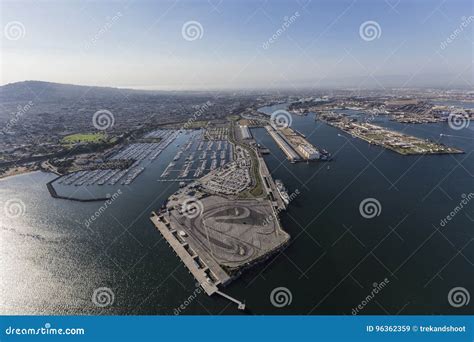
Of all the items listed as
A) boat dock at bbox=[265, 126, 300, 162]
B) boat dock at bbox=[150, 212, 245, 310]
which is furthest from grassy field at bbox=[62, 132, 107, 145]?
boat dock at bbox=[150, 212, 245, 310]

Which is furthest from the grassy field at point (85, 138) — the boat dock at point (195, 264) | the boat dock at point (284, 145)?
the boat dock at point (195, 264)

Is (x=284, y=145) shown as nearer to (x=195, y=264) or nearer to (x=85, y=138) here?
(x=195, y=264)

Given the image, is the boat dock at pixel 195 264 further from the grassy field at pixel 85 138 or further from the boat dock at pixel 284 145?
the grassy field at pixel 85 138

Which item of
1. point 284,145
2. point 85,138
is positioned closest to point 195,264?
point 284,145

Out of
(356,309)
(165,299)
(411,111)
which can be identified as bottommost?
(165,299)

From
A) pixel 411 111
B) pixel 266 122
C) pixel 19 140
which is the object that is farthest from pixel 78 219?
pixel 411 111

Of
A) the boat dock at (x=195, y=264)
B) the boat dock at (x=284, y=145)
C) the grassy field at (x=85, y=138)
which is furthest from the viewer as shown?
the grassy field at (x=85, y=138)

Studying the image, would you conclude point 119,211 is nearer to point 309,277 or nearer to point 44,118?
point 309,277
